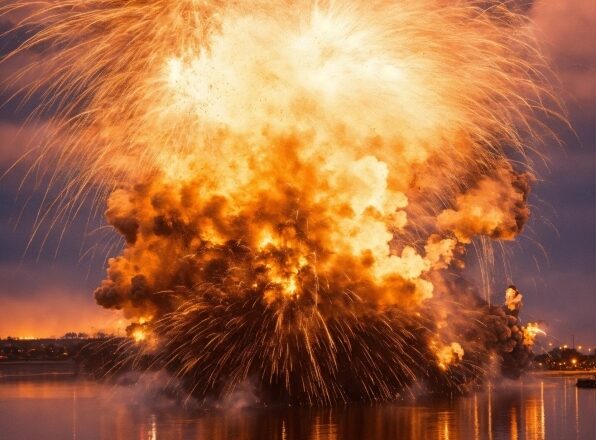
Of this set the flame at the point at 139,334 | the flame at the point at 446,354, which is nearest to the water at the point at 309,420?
the flame at the point at 446,354

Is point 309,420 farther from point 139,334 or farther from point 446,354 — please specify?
point 139,334

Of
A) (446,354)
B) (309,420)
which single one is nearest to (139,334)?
(309,420)

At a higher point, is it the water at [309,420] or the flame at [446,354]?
the flame at [446,354]

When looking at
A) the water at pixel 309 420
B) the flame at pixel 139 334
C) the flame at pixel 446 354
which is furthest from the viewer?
the flame at pixel 446 354

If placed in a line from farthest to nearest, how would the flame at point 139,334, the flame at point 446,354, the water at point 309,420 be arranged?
the flame at point 446,354 < the flame at point 139,334 < the water at point 309,420

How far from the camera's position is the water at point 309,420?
57.1m

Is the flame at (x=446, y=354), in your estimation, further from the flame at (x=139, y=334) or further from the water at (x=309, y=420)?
the flame at (x=139, y=334)

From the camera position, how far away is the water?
2249 inches

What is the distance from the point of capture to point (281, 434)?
56031 millimetres

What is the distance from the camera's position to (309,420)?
63.2 meters

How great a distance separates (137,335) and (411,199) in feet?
76.9

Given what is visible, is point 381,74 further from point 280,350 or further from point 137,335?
point 137,335

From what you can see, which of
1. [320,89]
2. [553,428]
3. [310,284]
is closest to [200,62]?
[320,89]

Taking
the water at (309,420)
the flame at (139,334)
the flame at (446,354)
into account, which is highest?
the flame at (139,334)
